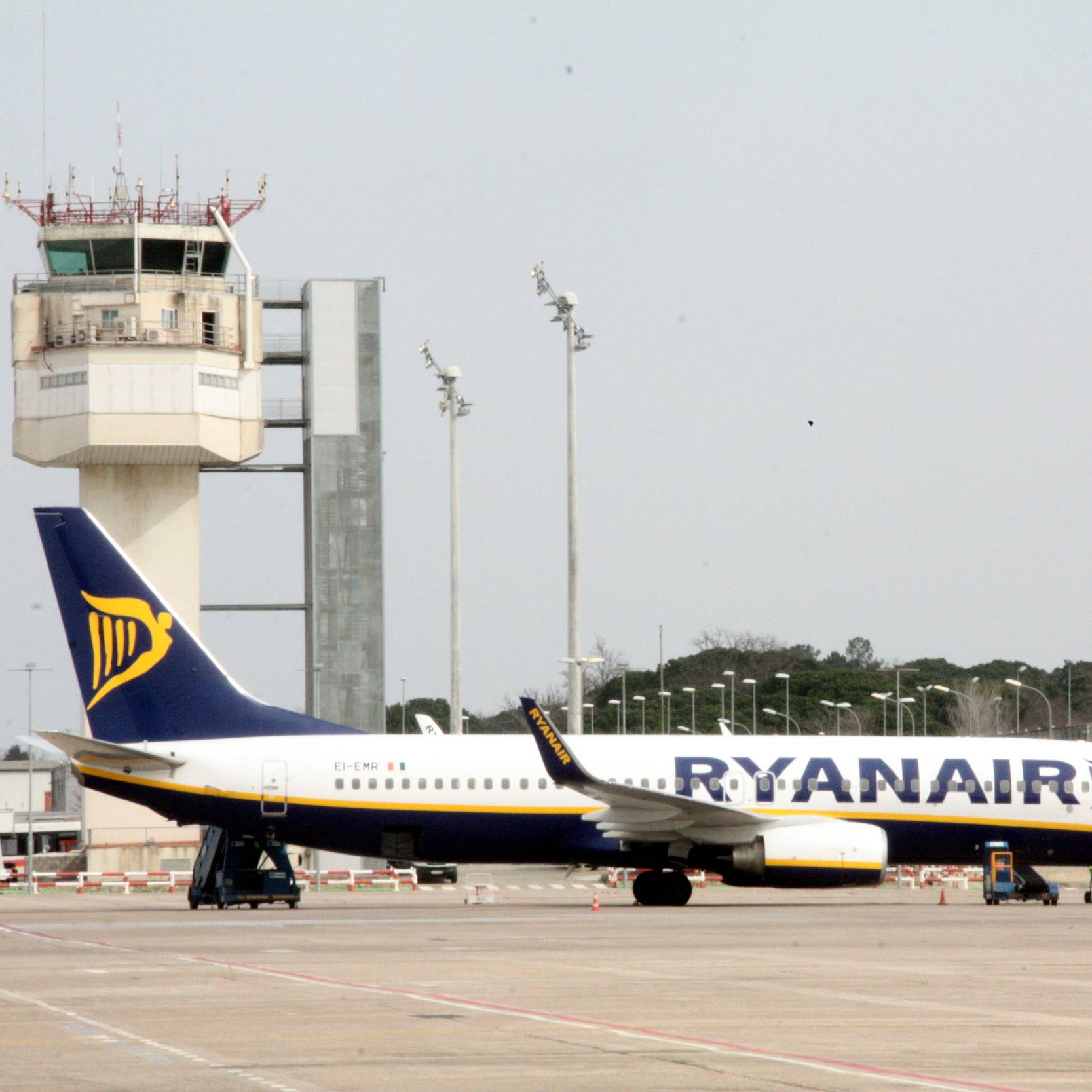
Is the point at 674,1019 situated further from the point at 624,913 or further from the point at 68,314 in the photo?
the point at 68,314

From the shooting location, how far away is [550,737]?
100 feet

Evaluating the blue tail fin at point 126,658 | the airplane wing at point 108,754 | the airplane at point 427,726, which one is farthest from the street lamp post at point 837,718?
the airplane wing at point 108,754

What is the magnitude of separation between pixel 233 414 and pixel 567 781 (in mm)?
37960

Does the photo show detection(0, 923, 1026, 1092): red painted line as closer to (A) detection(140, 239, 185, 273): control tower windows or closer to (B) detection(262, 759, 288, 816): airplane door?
(B) detection(262, 759, 288, 816): airplane door

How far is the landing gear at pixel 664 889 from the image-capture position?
33594 mm

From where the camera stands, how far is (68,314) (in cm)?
6475

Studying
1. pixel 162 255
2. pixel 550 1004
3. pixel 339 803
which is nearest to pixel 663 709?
pixel 162 255

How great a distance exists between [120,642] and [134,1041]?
67.0 ft

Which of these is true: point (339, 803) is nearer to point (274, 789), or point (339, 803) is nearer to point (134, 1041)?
point (274, 789)

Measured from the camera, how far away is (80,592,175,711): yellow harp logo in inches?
1287

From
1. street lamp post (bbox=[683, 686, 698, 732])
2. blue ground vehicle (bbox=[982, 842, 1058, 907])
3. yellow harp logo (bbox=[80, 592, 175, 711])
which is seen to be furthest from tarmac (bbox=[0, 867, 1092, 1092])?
street lamp post (bbox=[683, 686, 698, 732])

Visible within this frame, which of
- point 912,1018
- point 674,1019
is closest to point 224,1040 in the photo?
point 674,1019

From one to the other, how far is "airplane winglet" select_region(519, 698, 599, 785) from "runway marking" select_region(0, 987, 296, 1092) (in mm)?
14513

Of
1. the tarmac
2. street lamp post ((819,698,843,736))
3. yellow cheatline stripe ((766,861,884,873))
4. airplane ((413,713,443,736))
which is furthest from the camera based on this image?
street lamp post ((819,698,843,736))
